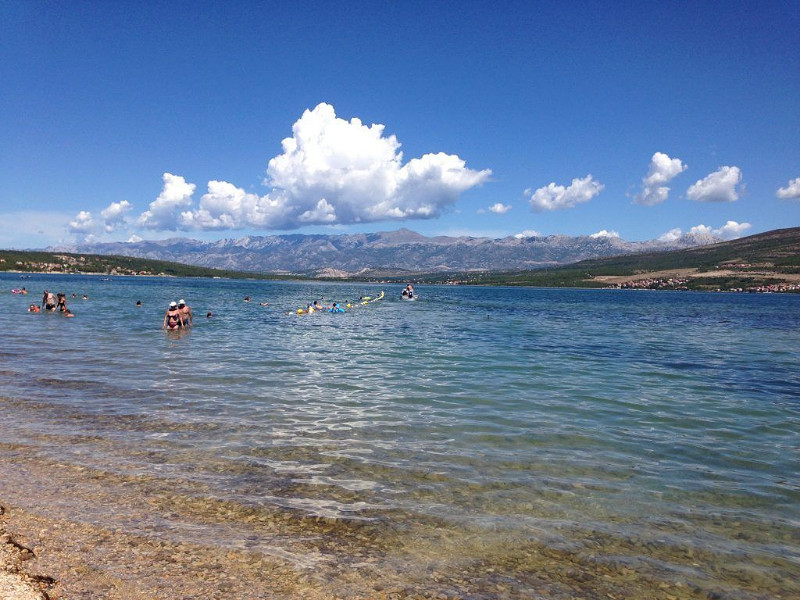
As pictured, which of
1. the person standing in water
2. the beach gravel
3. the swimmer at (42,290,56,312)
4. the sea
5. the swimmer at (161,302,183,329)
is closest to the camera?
the beach gravel

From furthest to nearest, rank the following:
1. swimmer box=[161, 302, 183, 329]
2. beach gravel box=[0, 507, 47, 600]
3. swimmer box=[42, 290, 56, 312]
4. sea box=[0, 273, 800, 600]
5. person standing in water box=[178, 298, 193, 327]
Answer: swimmer box=[42, 290, 56, 312] → person standing in water box=[178, 298, 193, 327] → swimmer box=[161, 302, 183, 329] → sea box=[0, 273, 800, 600] → beach gravel box=[0, 507, 47, 600]

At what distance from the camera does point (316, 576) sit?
8.04m

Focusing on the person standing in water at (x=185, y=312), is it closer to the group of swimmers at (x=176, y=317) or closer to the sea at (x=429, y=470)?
the group of swimmers at (x=176, y=317)

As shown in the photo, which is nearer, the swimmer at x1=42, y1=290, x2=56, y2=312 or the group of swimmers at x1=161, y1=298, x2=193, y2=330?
the group of swimmers at x1=161, y1=298, x2=193, y2=330

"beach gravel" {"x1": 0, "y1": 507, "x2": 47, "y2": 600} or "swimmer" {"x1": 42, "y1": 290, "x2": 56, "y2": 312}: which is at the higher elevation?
"swimmer" {"x1": 42, "y1": 290, "x2": 56, "y2": 312}

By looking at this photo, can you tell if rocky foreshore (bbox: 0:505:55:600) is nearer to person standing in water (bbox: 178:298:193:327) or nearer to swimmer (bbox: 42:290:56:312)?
person standing in water (bbox: 178:298:193:327)

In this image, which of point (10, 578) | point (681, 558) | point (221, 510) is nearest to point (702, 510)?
point (681, 558)

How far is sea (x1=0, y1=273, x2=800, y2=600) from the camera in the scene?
8.73 m

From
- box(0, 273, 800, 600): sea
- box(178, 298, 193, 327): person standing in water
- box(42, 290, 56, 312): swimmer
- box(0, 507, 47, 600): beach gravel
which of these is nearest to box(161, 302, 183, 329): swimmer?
box(178, 298, 193, 327): person standing in water

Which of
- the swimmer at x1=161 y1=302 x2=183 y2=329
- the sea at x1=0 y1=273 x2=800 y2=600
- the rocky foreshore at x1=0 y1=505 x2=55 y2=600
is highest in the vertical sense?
the swimmer at x1=161 y1=302 x2=183 y2=329

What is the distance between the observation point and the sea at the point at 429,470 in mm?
8734

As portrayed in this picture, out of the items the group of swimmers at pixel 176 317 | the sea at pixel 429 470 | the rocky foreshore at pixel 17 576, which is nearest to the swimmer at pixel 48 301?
the group of swimmers at pixel 176 317

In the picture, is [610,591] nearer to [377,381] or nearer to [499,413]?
[499,413]

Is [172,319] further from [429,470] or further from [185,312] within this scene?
[429,470]
